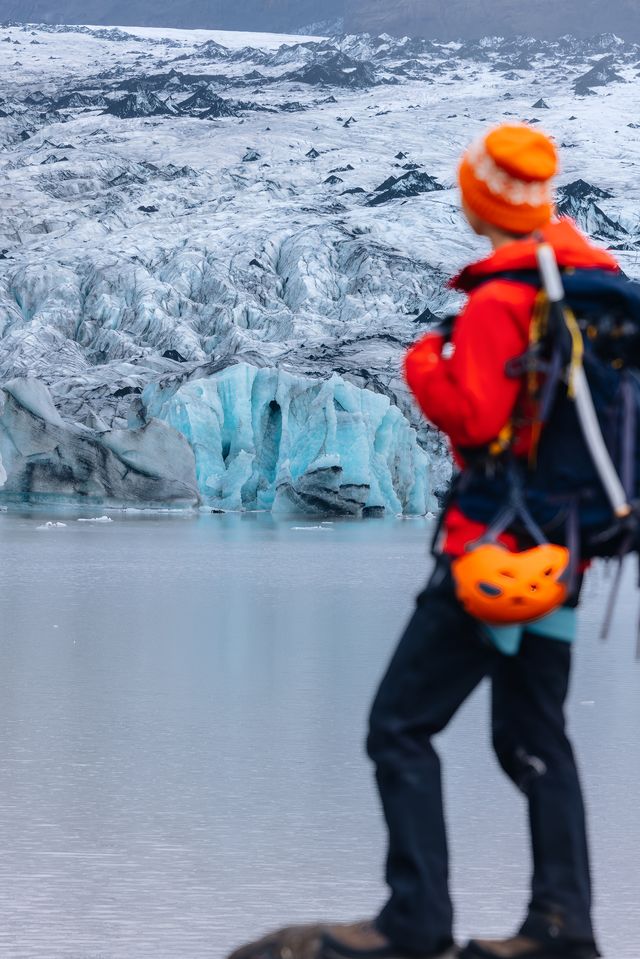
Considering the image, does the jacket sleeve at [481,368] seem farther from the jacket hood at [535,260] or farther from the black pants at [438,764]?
the black pants at [438,764]

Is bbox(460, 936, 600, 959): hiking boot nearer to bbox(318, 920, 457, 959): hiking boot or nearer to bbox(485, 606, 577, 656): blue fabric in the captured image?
bbox(318, 920, 457, 959): hiking boot

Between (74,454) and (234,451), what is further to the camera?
(234,451)

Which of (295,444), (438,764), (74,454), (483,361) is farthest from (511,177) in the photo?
(295,444)

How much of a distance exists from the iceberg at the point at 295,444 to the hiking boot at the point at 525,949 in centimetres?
2264

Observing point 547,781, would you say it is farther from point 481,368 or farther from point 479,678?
point 481,368

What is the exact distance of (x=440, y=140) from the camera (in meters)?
59.8

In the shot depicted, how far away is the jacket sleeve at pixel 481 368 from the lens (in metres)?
1.51

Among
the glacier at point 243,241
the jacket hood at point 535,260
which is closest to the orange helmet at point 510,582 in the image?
the jacket hood at point 535,260

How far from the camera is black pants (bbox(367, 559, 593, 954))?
5.08ft

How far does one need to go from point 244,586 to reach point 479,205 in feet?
25.8

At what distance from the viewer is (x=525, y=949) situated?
1536 millimetres

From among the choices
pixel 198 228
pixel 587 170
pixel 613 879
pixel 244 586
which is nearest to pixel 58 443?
pixel 244 586

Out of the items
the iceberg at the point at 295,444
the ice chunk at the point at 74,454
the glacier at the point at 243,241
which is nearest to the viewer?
the ice chunk at the point at 74,454

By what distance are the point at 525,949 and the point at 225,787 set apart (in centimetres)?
130
